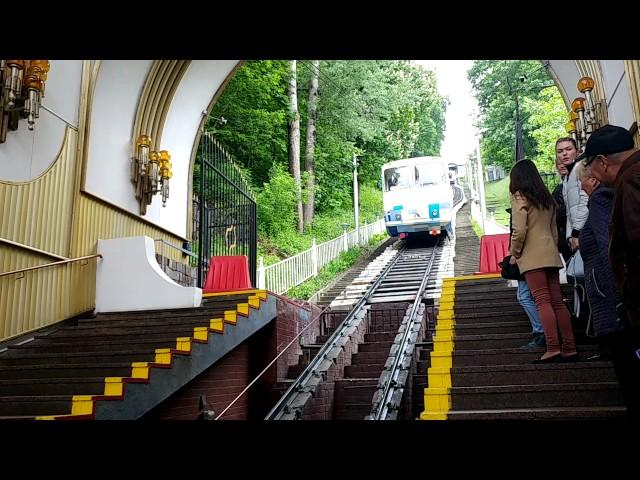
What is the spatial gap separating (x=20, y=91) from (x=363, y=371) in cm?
571

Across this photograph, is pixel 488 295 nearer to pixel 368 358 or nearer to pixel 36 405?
pixel 368 358

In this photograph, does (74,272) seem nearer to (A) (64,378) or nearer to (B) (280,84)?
(A) (64,378)

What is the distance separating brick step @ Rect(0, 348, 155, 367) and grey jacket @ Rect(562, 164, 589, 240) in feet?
14.1

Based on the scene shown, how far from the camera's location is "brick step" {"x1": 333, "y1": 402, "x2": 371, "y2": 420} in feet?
22.6

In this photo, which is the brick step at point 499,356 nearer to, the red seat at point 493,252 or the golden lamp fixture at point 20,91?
the red seat at point 493,252

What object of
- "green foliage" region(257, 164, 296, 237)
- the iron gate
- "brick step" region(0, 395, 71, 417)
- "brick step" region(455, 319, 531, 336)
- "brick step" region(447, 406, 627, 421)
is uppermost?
"green foliage" region(257, 164, 296, 237)

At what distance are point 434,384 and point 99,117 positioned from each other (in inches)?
278

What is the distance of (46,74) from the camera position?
7160 millimetres

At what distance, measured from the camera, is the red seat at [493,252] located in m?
9.38

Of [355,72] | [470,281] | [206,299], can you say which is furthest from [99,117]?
[355,72]

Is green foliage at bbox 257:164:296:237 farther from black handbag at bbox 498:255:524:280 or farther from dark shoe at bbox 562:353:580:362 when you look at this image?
dark shoe at bbox 562:353:580:362

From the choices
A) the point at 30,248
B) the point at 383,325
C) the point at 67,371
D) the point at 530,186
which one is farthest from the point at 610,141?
the point at 383,325

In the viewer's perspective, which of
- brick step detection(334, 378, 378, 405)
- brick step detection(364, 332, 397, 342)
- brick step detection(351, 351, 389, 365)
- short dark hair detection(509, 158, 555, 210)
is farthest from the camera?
brick step detection(364, 332, 397, 342)

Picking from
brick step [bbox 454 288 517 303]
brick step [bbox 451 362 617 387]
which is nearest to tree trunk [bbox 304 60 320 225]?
brick step [bbox 454 288 517 303]
